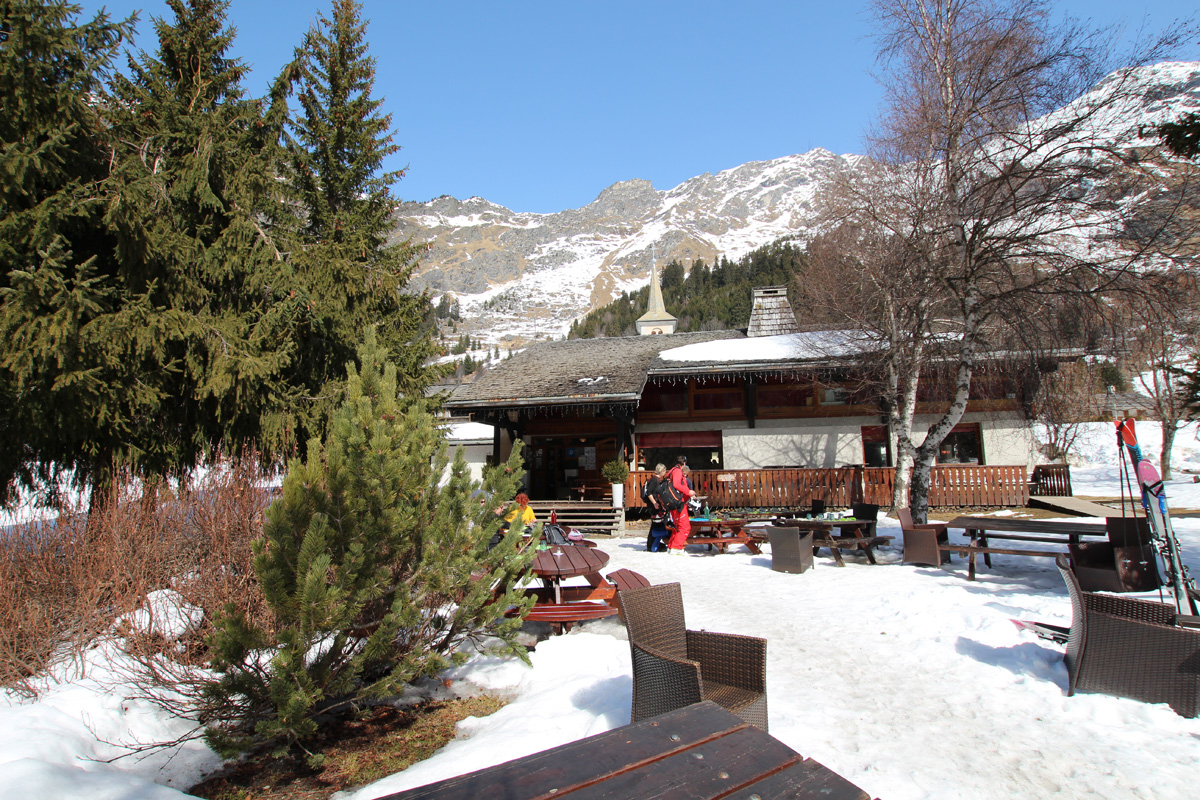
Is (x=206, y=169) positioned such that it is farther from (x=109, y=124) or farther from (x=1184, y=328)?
(x=1184, y=328)

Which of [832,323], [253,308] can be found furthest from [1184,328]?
[253,308]

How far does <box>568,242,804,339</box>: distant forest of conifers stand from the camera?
82438mm

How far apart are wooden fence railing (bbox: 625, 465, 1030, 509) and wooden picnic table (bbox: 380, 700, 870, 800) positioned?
13.7 meters

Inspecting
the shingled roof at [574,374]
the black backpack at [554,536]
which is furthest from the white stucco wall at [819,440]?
the black backpack at [554,536]

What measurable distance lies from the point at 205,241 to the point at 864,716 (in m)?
10.2

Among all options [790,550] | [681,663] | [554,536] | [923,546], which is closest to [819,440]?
[923,546]

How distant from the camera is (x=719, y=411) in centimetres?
1852

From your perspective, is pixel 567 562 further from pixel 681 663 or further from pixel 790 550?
pixel 790 550

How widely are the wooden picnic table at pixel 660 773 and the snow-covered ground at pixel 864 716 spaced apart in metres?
1.53

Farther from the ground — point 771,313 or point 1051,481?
point 771,313

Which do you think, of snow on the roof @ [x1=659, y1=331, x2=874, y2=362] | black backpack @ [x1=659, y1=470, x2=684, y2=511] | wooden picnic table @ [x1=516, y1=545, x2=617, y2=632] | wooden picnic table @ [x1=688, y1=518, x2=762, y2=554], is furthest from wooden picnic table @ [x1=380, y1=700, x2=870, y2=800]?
snow on the roof @ [x1=659, y1=331, x2=874, y2=362]

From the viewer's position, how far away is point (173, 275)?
802 cm

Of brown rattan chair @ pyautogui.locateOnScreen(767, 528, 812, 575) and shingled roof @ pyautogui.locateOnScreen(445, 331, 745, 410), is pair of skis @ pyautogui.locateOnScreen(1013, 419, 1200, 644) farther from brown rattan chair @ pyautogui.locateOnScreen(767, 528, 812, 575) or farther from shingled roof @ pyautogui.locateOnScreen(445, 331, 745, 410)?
shingled roof @ pyautogui.locateOnScreen(445, 331, 745, 410)

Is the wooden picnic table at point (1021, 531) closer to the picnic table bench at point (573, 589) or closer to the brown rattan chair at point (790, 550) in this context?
the brown rattan chair at point (790, 550)
